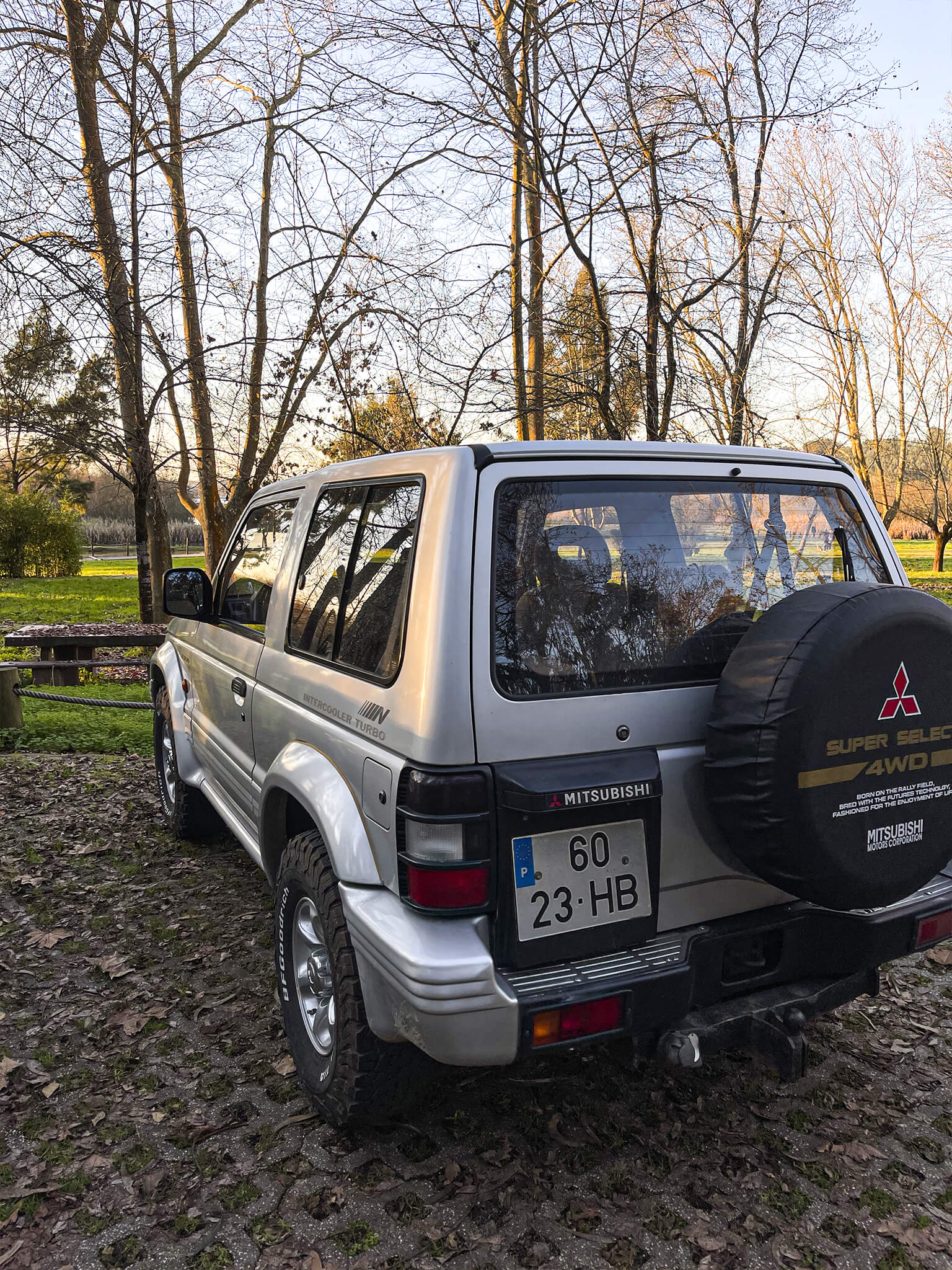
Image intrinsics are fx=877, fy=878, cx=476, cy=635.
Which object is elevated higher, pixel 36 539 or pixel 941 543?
pixel 36 539

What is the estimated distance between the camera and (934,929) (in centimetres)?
268

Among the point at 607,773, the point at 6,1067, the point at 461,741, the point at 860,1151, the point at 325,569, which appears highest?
the point at 325,569

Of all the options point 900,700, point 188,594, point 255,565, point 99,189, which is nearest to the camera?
point 900,700

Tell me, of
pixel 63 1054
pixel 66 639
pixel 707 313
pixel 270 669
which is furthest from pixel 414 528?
pixel 66 639

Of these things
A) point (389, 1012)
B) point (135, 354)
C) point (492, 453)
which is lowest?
point (389, 1012)

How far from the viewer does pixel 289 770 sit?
9.78ft

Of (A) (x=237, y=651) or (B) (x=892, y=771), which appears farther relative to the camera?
(A) (x=237, y=651)

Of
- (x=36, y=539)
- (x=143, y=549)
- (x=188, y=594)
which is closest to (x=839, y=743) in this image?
(x=188, y=594)

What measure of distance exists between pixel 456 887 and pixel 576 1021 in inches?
17.7

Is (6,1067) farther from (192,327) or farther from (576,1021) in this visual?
(192,327)

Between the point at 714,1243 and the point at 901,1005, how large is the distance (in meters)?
1.71

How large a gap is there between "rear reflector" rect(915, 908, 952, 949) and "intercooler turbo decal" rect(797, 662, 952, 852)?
403 millimetres

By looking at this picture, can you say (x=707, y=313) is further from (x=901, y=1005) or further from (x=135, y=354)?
(x=901, y=1005)

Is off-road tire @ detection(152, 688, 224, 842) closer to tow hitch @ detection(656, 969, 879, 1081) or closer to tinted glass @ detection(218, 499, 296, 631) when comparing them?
tinted glass @ detection(218, 499, 296, 631)
